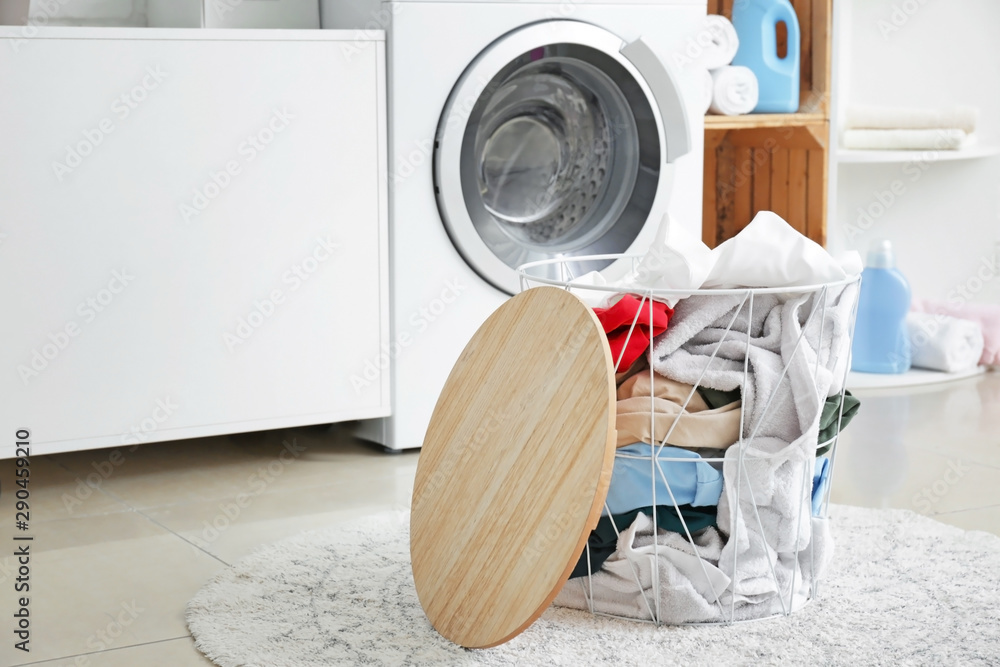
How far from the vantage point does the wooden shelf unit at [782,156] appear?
8.00 ft

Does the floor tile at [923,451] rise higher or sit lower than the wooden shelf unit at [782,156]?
lower

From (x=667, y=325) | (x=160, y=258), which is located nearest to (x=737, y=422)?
(x=667, y=325)

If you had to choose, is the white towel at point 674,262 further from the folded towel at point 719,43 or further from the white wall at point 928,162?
the white wall at point 928,162

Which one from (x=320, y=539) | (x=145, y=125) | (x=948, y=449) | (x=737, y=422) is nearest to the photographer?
(x=737, y=422)

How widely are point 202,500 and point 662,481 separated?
32.2 inches

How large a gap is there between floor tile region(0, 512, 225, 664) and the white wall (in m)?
1.89

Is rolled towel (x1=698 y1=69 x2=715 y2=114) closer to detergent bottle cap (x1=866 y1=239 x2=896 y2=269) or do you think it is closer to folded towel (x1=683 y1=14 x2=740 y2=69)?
folded towel (x1=683 y1=14 x2=740 y2=69)

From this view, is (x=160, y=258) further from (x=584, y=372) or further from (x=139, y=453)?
(x=584, y=372)

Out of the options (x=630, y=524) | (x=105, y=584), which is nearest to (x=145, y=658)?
(x=105, y=584)

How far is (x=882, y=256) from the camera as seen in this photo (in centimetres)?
246

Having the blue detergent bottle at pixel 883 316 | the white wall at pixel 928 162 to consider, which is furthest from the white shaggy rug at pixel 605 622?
the white wall at pixel 928 162

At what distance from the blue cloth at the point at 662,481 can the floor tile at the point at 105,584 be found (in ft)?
1.68

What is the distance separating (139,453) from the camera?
1.96 m

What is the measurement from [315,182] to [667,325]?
77cm
